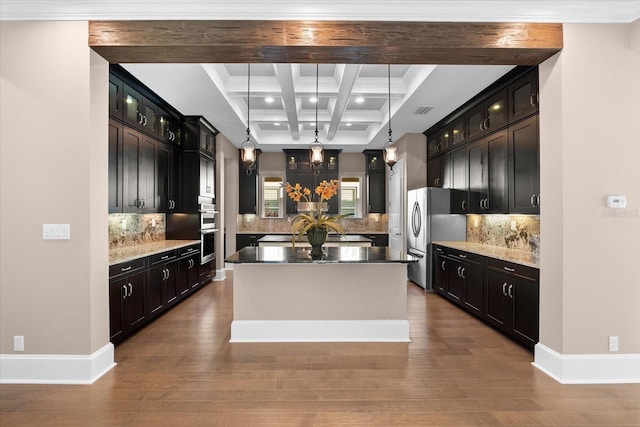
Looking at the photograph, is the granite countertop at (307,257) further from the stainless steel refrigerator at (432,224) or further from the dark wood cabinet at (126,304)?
the stainless steel refrigerator at (432,224)

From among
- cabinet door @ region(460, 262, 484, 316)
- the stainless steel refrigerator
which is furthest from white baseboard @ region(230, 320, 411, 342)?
the stainless steel refrigerator

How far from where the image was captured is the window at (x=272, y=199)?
891cm

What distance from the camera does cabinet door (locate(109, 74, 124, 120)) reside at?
3.86m

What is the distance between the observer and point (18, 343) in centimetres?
284

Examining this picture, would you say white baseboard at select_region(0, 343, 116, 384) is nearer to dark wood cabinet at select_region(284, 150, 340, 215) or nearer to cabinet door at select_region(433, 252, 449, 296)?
cabinet door at select_region(433, 252, 449, 296)

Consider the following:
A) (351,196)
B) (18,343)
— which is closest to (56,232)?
(18,343)

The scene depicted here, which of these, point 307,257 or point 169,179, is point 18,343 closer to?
point 307,257

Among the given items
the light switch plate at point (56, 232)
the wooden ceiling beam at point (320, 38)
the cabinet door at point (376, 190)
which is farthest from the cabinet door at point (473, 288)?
the light switch plate at point (56, 232)

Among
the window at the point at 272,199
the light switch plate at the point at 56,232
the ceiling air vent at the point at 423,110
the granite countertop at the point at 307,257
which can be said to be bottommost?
the granite countertop at the point at 307,257

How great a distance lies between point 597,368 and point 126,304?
14.6 ft

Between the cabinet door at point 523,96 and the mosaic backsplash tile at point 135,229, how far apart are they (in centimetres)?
518

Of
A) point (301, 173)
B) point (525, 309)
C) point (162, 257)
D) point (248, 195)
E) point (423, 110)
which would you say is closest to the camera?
point (525, 309)

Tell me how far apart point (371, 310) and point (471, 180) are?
2748 millimetres

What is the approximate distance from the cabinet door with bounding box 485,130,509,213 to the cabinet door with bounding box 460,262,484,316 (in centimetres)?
82
